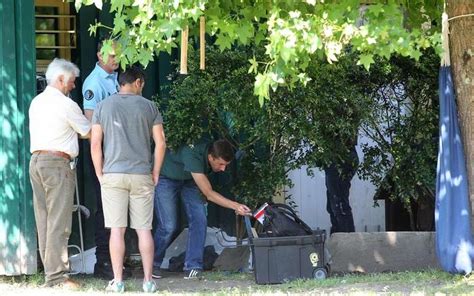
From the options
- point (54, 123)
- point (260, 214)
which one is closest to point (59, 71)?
point (54, 123)

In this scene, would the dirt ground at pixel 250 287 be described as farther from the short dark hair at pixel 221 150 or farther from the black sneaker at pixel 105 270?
the short dark hair at pixel 221 150

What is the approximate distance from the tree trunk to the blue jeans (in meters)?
2.65

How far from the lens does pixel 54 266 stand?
895cm

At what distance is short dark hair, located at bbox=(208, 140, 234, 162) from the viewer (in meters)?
9.56

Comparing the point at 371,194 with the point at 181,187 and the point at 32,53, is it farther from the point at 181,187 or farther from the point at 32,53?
the point at 32,53

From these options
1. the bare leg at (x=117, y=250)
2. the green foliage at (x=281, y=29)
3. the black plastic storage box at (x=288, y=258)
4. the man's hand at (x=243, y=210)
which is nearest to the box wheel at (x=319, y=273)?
the black plastic storage box at (x=288, y=258)

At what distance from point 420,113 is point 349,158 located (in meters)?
0.82

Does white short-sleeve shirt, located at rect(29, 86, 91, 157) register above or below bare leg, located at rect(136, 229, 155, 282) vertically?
above

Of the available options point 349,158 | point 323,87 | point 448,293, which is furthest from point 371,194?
point 448,293

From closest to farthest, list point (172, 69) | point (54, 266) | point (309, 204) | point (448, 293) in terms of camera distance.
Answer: point (448, 293), point (54, 266), point (172, 69), point (309, 204)

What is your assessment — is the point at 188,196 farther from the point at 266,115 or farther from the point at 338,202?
the point at 338,202

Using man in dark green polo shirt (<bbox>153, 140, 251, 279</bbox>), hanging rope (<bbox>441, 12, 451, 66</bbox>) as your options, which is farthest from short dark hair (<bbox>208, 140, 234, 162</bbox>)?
hanging rope (<bbox>441, 12, 451, 66</bbox>)

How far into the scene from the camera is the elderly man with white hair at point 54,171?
8.93 meters

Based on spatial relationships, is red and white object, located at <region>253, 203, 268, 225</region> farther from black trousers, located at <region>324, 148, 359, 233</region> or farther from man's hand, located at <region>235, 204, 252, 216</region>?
black trousers, located at <region>324, 148, 359, 233</region>
